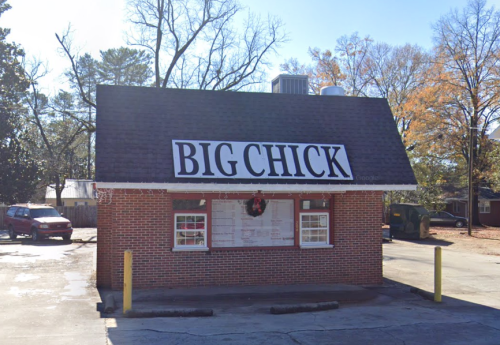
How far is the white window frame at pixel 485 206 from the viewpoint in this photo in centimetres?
4559

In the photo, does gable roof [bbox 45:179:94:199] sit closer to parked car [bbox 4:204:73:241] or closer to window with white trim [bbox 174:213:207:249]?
parked car [bbox 4:204:73:241]

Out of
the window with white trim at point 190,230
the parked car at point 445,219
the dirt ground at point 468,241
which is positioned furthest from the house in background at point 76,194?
the window with white trim at point 190,230

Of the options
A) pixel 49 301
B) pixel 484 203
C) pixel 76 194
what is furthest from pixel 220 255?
pixel 76 194

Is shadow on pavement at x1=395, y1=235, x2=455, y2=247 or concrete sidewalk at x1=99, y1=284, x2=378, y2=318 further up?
concrete sidewalk at x1=99, y1=284, x2=378, y2=318

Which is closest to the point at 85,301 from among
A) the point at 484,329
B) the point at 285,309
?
the point at 285,309

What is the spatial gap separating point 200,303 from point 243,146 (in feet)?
13.6

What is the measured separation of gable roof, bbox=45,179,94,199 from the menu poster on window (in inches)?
1631

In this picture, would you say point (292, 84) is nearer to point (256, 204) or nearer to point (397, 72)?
point (256, 204)

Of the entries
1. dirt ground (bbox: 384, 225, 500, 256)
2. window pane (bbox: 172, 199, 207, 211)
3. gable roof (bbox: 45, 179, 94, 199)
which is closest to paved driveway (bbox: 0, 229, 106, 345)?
window pane (bbox: 172, 199, 207, 211)

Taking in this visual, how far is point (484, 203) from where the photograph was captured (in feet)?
150

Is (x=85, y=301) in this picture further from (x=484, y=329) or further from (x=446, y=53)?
(x=446, y=53)

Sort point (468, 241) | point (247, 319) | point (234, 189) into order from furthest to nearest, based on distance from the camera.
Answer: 1. point (468, 241)
2. point (234, 189)
3. point (247, 319)

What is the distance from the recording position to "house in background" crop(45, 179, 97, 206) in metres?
51.7

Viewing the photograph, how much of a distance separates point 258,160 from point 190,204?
2.06 metres
